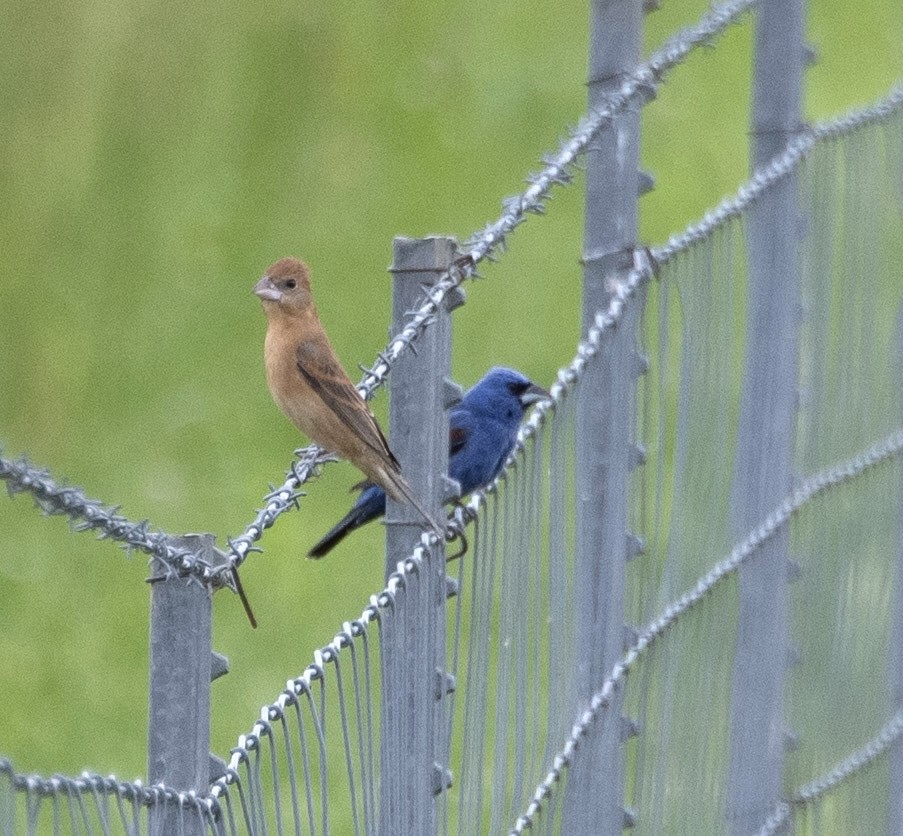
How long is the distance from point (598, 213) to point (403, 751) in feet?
2.56

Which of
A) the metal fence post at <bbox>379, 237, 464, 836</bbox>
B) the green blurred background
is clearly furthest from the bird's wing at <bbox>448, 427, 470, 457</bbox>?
the green blurred background

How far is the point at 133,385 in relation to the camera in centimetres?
830

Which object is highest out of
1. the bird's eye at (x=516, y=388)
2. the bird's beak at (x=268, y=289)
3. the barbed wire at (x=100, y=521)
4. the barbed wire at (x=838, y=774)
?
the bird's eye at (x=516, y=388)

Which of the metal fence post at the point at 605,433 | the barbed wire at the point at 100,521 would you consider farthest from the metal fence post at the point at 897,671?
the barbed wire at the point at 100,521

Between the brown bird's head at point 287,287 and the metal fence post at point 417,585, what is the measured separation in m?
1.18

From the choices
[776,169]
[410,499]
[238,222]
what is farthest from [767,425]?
[238,222]

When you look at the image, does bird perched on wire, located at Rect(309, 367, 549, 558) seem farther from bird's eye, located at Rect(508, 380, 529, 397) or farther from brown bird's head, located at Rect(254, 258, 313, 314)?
brown bird's head, located at Rect(254, 258, 313, 314)

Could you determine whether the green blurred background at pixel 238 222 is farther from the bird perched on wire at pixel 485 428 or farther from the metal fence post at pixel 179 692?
the metal fence post at pixel 179 692

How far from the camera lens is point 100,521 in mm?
1393

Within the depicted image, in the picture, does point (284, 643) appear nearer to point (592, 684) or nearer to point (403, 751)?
point (592, 684)

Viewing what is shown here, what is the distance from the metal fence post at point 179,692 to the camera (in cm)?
146

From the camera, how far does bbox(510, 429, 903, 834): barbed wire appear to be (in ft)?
7.48

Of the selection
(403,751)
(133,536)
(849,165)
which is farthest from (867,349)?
(133,536)

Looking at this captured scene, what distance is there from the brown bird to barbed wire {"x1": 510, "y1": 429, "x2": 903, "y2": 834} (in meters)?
0.53
